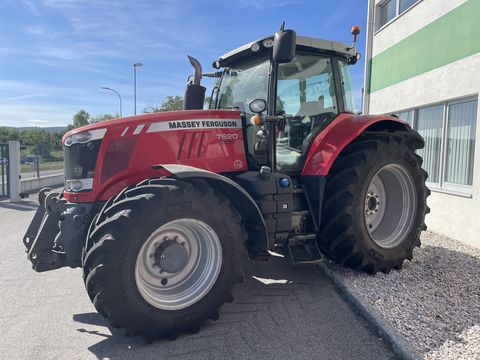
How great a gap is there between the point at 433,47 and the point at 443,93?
1002 mm

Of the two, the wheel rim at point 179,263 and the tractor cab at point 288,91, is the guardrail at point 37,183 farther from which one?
the wheel rim at point 179,263

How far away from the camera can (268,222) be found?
12.1 feet

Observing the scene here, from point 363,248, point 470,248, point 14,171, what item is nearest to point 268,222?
point 363,248

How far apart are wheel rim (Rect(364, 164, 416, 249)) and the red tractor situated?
1 centimetres

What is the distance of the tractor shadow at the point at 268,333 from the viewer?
286 cm

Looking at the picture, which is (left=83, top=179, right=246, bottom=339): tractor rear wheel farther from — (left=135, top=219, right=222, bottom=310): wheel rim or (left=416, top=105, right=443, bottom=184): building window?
(left=416, top=105, right=443, bottom=184): building window

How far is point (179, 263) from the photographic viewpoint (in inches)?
128

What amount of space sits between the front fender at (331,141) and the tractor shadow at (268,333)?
1289mm

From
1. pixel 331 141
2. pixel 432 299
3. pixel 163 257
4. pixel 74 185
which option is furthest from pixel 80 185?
pixel 432 299

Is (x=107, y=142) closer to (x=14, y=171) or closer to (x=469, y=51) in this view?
(x=469, y=51)

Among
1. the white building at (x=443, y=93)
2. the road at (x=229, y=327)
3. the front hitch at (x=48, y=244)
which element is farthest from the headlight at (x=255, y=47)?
the white building at (x=443, y=93)

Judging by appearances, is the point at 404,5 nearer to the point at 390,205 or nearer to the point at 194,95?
the point at 390,205

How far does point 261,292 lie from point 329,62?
2.69 m

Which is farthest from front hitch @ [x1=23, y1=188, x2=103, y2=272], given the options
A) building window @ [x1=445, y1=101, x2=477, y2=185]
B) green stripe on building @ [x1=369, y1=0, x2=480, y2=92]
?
green stripe on building @ [x1=369, y1=0, x2=480, y2=92]
